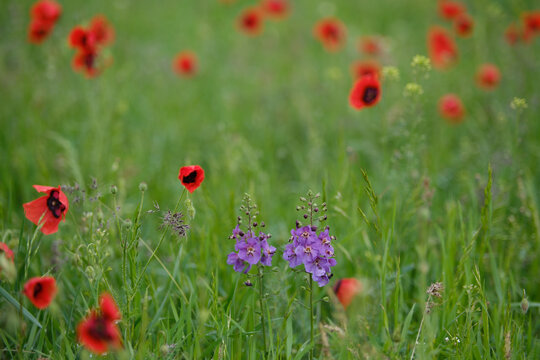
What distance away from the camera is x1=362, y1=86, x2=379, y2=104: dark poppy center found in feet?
7.36

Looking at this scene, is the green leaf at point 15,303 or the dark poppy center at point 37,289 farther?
the green leaf at point 15,303

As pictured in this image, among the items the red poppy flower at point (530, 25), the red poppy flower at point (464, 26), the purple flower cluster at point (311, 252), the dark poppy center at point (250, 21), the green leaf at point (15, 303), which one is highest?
the dark poppy center at point (250, 21)

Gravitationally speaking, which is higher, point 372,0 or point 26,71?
point 372,0

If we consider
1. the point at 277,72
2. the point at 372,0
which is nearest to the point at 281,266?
the point at 277,72

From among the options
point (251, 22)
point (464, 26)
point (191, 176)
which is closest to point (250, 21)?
point (251, 22)

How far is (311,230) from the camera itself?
4.35 feet

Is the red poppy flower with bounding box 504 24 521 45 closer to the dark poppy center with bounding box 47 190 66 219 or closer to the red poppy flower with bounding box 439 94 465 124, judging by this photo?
the red poppy flower with bounding box 439 94 465 124

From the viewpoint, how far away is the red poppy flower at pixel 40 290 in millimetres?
1278

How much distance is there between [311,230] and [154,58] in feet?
13.6

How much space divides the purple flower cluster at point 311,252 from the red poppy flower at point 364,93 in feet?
3.61

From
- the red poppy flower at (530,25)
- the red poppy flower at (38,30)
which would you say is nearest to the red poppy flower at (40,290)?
the red poppy flower at (38,30)

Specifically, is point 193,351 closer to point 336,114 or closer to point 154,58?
point 336,114

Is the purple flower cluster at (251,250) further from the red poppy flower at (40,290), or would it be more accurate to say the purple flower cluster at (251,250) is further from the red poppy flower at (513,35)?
the red poppy flower at (513,35)

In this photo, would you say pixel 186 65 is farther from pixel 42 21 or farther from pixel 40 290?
pixel 40 290
